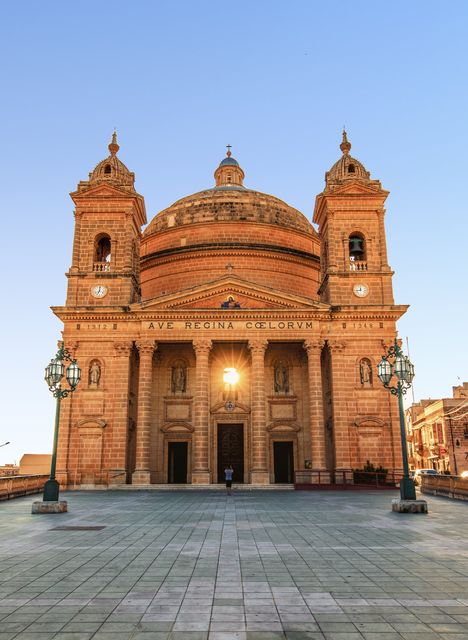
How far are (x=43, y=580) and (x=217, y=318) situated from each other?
89.3 feet

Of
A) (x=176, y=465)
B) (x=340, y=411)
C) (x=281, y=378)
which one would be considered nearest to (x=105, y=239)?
(x=281, y=378)

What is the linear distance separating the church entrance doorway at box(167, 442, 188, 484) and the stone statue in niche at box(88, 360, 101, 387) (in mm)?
6553

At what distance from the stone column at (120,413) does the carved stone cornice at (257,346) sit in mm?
7827

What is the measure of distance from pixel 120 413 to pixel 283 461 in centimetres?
1142

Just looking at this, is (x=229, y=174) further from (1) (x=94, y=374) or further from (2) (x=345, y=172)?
(1) (x=94, y=374)

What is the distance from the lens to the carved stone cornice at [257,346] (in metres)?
34.8

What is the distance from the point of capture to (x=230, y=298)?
3597cm

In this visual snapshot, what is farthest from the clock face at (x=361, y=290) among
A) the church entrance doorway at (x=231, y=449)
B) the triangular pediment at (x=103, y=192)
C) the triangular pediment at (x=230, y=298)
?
the triangular pediment at (x=103, y=192)

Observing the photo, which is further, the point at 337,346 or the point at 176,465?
the point at 176,465

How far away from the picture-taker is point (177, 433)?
3681 centimetres

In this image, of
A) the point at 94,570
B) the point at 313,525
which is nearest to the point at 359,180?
the point at 313,525

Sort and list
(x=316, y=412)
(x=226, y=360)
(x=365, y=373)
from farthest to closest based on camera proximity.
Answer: (x=226, y=360) → (x=365, y=373) → (x=316, y=412)

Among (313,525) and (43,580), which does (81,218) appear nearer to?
(313,525)

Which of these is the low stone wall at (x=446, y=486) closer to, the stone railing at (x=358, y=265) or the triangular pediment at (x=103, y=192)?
the stone railing at (x=358, y=265)
